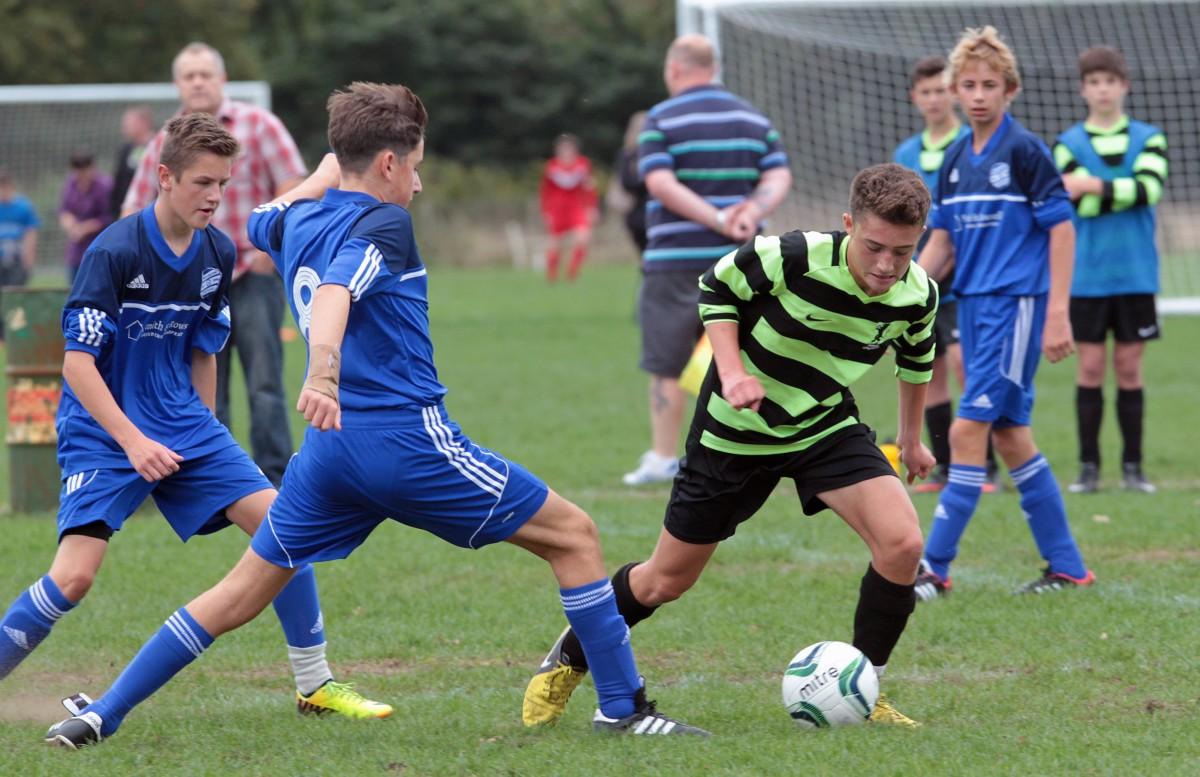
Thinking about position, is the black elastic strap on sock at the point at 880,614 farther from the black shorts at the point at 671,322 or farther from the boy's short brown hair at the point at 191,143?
the black shorts at the point at 671,322

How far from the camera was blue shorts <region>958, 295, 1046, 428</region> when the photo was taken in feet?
18.9

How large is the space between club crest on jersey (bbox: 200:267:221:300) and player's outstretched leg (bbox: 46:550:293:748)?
877mm

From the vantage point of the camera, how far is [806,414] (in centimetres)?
436

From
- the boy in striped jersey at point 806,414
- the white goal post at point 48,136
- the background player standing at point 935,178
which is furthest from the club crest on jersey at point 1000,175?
the white goal post at point 48,136

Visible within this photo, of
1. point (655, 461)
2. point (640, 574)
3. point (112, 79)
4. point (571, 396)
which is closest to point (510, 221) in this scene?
point (112, 79)

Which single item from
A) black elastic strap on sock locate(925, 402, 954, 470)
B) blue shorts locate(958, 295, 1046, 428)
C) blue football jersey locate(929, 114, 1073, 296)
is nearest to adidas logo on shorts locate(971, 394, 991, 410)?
blue shorts locate(958, 295, 1046, 428)

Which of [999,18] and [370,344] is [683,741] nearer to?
[370,344]

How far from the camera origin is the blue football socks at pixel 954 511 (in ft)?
19.2

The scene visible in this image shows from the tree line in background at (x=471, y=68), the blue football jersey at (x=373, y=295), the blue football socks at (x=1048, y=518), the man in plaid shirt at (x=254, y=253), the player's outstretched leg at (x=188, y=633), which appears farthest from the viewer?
the tree line in background at (x=471, y=68)

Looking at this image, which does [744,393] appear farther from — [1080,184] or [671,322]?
[671,322]

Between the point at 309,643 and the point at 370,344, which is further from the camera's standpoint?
the point at 309,643

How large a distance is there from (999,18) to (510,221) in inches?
505

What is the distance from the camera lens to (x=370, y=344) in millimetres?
3975

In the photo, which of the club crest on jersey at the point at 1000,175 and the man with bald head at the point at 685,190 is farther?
the man with bald head at the point at 685,190
